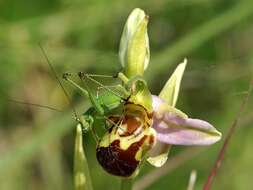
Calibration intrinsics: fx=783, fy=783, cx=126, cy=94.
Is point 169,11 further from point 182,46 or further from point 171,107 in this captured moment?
point 171,107

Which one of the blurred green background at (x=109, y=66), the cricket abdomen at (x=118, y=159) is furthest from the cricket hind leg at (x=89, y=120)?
the blurred green background at (x=109, y=66)

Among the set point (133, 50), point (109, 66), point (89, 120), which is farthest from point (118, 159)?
point (109, 66)

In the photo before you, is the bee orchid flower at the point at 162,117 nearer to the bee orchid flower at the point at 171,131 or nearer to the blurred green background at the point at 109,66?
the bee orchid flower at the point at 171,131

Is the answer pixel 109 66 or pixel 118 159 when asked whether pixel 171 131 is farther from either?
pixel 109 66

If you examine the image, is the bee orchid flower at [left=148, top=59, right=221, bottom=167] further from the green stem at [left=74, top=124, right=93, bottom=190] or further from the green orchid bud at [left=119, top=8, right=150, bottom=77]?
the green stem at [left=74, top=124, right=93, bottom=190]

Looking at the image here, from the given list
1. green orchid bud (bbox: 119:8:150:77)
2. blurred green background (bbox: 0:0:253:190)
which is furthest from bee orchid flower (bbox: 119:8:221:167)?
blurred green background (bbox: 0:0:253:190)

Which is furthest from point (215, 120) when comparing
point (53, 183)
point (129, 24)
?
point (129, 24)

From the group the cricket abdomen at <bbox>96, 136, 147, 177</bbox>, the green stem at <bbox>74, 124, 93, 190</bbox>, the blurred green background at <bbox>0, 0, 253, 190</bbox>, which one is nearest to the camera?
the cricket abdomen at <bbox>96, 136, 147, 177</bbox>
